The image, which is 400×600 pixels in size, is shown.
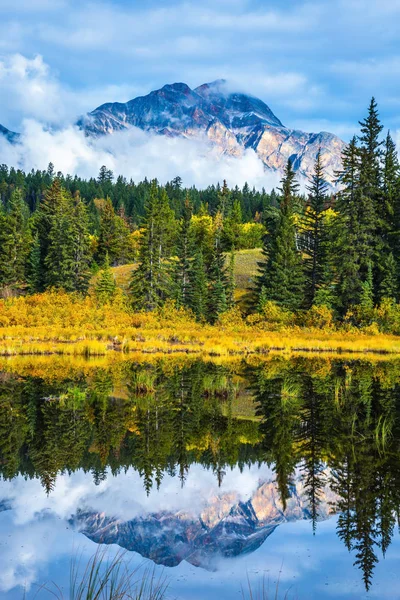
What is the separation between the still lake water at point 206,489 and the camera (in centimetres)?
801

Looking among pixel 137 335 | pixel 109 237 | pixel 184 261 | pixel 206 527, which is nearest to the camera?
pixel 206 527

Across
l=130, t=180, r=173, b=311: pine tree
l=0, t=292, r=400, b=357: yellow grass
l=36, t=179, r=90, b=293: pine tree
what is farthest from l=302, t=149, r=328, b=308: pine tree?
l=36, t=179, r=90, b=293: pine tree

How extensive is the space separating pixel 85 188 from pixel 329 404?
168749 mm

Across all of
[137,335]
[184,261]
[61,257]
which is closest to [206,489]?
[137,335]

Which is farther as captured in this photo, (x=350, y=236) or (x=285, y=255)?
(x=285, y=255)

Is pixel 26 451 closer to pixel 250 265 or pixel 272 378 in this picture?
pixel 272 378

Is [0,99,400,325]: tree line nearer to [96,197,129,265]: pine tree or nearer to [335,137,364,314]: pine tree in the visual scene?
[335,137,364,314]: pine tree

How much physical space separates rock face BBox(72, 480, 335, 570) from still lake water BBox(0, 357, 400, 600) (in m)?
0.03

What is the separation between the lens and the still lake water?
8.01 metres

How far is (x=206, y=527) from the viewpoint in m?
9.78

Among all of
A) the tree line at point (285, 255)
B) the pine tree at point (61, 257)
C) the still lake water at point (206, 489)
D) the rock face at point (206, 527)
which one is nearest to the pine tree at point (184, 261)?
the tree line at point (285, 255)

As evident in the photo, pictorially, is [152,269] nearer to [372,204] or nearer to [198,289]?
[198,289]

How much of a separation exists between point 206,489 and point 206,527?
1.87 metres

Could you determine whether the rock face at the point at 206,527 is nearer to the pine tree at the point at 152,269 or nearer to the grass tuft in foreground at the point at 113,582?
the grass tuft in foreground at the point at 113,582
